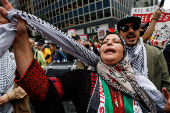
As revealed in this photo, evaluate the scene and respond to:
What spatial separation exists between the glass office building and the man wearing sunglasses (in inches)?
726

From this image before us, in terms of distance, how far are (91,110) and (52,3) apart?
2972cm

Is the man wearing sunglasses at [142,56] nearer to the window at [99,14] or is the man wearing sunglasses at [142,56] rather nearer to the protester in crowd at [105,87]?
the protester in crowd at [105,87]

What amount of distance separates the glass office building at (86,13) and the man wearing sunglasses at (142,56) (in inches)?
726

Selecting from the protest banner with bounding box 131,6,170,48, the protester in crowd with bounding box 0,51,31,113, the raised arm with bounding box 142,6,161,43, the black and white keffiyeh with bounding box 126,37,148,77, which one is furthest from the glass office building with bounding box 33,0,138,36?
the protester in crowd with bounding box 0,51,31,113

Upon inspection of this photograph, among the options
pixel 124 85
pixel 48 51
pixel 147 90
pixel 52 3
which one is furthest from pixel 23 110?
pixel 52 3

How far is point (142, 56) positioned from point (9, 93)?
1.91 metres

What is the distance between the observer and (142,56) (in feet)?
5.54

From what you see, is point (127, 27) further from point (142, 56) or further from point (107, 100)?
point (107, 100)

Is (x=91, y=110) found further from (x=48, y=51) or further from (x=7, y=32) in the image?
(x=48, y=51)

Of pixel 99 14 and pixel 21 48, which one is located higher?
pixel 99 14

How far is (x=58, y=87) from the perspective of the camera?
1.11 metres

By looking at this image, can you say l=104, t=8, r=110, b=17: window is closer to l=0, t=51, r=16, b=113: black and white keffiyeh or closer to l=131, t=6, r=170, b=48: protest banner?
l=131, t=6, r=170, b=48: protest banner

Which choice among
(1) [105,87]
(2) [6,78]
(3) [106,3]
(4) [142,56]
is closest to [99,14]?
(3) [106,3]

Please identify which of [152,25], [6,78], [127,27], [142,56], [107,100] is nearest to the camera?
[107,100]
